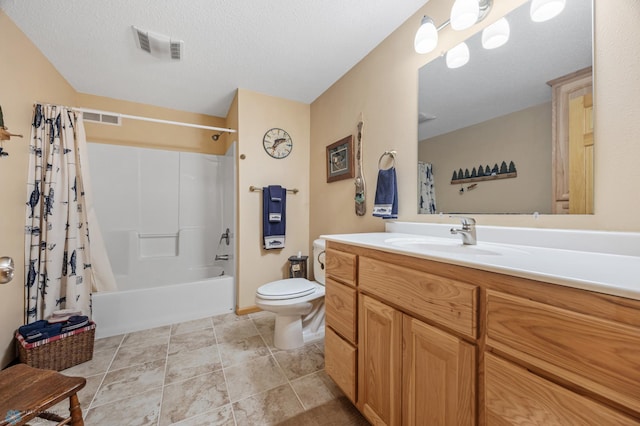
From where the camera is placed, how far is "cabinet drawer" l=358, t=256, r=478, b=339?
0.65 meters

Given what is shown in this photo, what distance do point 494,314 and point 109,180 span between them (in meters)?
3.37

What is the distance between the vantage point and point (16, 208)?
1.54 meters

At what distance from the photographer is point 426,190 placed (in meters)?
1.41

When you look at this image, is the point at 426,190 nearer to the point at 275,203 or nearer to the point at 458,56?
the point at 458,56

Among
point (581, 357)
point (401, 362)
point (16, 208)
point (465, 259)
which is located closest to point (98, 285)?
point (16, 208)

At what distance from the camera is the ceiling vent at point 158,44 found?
5.31ft

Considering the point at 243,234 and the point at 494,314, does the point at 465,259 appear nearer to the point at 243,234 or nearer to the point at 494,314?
the point at 494,314

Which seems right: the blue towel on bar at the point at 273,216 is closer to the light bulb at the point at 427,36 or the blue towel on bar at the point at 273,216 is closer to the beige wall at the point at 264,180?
the beige wall at the point at 264,180

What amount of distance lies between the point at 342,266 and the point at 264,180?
157 centimetres

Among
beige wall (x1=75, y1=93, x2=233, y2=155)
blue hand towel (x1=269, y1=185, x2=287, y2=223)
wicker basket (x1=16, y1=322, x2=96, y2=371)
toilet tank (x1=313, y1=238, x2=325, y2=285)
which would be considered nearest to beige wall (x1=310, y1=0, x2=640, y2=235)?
toilet tank (x1=313, y1=238, x2=325, y2=285)

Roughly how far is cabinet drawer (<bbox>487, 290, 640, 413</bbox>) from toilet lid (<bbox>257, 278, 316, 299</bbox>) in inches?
50.1

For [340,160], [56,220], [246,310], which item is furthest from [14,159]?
[340,160]

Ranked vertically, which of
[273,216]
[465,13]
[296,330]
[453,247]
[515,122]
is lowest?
[296,330]

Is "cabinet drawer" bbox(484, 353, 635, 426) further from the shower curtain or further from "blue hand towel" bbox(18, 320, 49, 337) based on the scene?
the shower curtain
